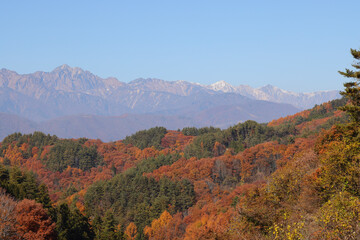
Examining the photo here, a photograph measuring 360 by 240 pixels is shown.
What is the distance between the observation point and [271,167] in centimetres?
13338

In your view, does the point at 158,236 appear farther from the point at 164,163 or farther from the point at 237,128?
the point at 237,128

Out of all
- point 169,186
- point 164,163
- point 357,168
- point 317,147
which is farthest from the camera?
point 164,163

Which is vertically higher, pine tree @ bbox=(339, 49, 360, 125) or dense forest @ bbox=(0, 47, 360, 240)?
pine tree @ bbox=(339, 49, 360, 125)

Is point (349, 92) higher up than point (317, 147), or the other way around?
point (349, 92)

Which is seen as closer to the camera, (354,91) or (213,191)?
(354,91)

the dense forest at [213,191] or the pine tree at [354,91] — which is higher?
the pine tree at [354,91]

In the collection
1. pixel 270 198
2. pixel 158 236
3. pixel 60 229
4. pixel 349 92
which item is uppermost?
pixel 349 92

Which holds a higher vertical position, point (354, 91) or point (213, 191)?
point (354, 91)

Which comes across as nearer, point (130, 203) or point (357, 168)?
point (357, 168)

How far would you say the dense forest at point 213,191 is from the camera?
30.1 metres

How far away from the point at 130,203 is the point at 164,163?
41455 millimetres

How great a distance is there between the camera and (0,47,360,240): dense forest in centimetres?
3008

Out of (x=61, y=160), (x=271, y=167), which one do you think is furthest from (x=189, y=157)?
(x=61, y=160)

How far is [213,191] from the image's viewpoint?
4926 inches
